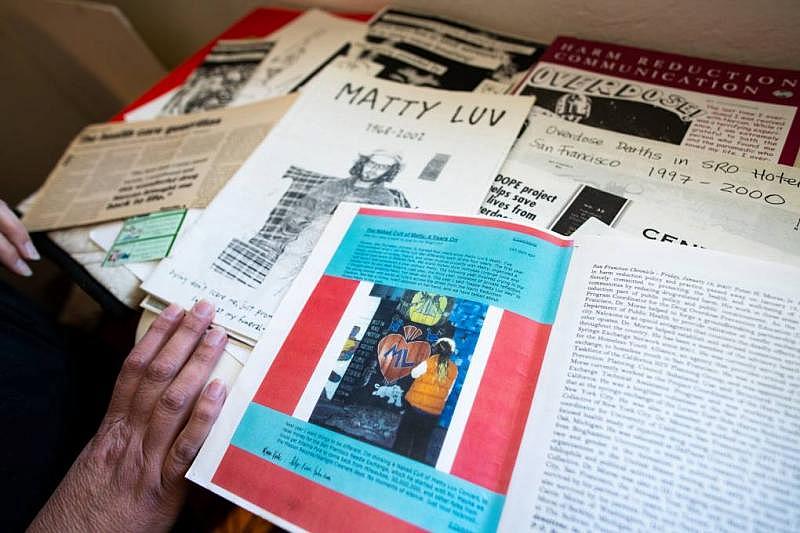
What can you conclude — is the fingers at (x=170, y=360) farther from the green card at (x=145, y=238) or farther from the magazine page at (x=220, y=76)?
the magazine page at (x=220, y=76)

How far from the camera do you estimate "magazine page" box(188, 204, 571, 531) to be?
1.13 feet

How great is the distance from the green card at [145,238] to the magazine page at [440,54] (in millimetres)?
343

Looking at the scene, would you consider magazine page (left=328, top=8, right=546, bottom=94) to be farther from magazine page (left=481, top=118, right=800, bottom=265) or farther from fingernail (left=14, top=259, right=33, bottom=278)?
fingernail (left=14, top=259, right=33, bottom=278)

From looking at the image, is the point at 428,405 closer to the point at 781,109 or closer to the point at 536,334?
the point at 536,334

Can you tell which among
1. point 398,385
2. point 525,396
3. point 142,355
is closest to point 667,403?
point 525,396

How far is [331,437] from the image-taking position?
1.23 feet

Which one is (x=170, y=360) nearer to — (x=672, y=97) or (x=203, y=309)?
(x=203, y=309)

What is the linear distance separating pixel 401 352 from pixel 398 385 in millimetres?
29

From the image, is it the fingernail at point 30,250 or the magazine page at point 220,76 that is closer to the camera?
the fingernail at point 30,250

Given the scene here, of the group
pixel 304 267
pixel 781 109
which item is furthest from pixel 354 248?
pixel 781 109

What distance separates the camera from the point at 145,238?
0.54m

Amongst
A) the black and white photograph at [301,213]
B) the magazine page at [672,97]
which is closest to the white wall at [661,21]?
the magazine page at [672,97]

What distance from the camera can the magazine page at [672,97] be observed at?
0.50 metres

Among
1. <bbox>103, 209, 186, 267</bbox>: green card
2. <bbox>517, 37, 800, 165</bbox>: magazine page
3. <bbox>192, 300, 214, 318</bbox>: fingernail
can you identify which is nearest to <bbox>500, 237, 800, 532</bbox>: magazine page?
<bbox>517, 37, 800, 165</bbox>: magazine page
